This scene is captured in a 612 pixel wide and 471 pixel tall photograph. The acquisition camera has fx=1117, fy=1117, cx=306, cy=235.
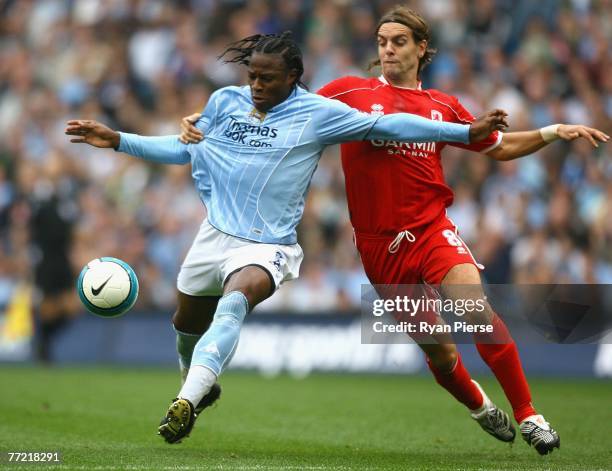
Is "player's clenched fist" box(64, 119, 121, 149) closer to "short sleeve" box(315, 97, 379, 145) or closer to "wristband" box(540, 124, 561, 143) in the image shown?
"short sleeve" box(315, 97, 379, 145)

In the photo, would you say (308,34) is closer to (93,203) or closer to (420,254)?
(93,203)

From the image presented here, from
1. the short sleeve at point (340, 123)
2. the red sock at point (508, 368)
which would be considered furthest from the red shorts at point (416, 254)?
the short sleeve at point (340, 123)

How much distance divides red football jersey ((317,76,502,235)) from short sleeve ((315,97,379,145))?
41cm

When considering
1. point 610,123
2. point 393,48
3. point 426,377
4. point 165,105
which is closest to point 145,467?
point 393,48

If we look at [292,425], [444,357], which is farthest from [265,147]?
[292,425]

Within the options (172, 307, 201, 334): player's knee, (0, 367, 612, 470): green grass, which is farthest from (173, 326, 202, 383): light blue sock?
(0, 367, 612, 470): green grass

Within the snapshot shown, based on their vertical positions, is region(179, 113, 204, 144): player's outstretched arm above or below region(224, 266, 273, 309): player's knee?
above

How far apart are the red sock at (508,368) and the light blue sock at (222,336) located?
1713mm

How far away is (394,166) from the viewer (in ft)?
24.0

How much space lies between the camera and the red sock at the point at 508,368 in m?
7.14

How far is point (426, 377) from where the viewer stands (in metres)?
14.7

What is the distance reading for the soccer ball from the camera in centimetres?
699

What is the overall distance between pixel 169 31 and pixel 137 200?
137 inches

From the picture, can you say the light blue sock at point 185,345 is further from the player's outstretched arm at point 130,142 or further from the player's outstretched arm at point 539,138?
the player's outstretched arm at point 539,138
